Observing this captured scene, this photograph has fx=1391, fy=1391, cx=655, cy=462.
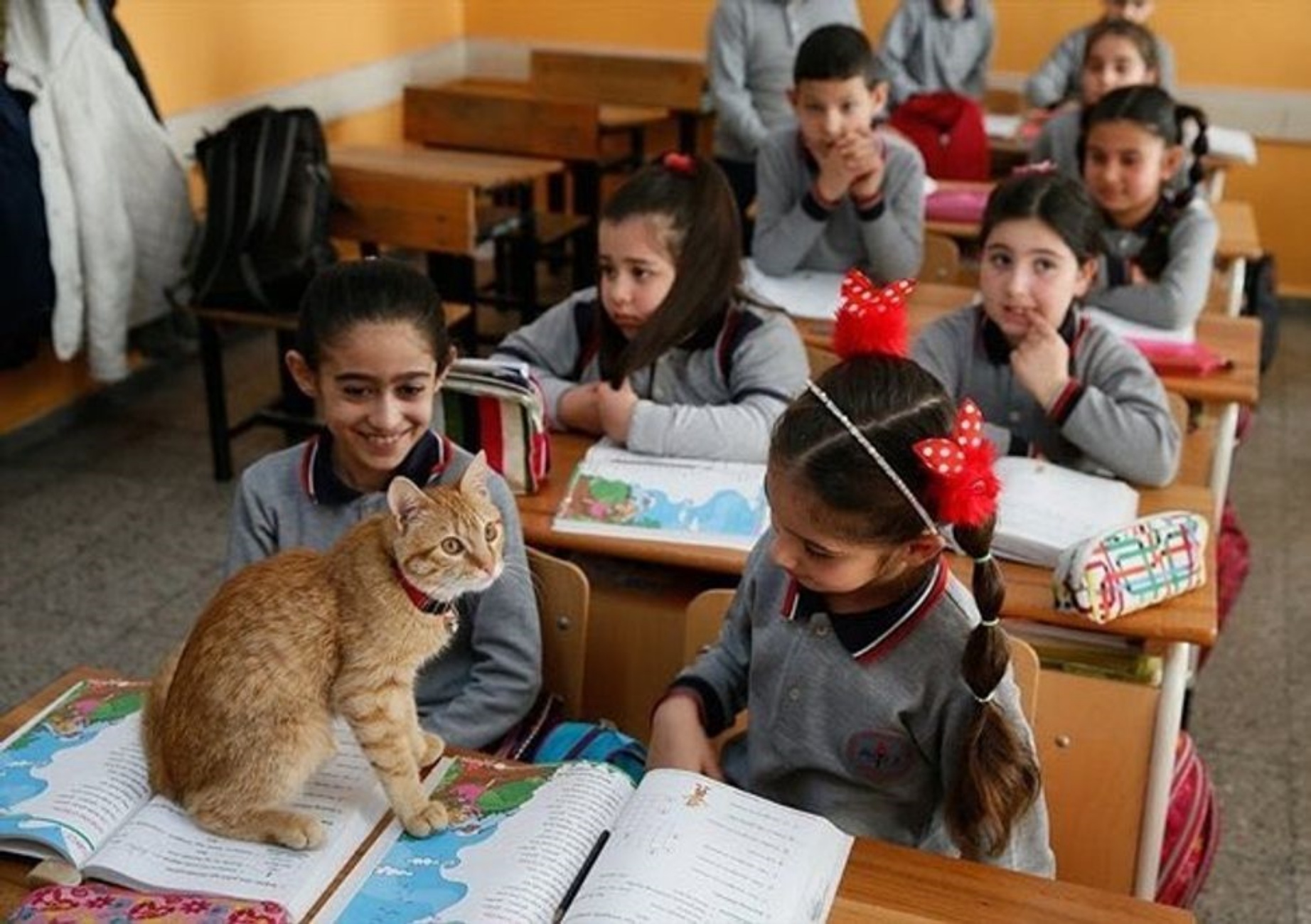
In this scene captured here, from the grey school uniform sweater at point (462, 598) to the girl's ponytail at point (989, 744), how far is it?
1.92 ft

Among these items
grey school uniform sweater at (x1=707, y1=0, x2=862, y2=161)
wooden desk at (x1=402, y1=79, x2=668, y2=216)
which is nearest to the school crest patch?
grey school uniform sweater at (x1=707, y1=0, x2=862, y2=161)

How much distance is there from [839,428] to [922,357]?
3.77 ft

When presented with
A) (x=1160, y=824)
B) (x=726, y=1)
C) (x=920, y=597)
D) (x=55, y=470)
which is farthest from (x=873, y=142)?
(x=55, y=470)

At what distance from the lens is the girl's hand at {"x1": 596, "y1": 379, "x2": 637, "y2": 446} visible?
221 cm

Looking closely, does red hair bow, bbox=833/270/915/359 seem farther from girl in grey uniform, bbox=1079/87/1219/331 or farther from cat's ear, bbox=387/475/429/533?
girl in grey uniform, bbox=1079/87/1219/331

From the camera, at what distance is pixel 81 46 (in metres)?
3.68

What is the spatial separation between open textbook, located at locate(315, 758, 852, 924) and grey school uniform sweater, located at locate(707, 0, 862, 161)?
3634 millimetres

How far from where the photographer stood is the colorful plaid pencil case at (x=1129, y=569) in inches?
69.5

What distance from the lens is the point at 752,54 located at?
186 inches

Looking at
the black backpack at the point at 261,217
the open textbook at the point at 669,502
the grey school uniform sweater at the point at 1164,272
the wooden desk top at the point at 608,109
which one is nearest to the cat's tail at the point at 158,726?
the open textbook at the point at 669,502

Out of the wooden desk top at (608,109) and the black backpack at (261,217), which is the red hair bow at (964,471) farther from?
the wooden desk top at (608,109)

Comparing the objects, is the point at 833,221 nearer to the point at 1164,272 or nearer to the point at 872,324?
the point at 1164,272

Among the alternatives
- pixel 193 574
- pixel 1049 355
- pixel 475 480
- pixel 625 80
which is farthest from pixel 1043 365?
pixel 625 80

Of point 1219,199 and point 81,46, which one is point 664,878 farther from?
point 1219,199
